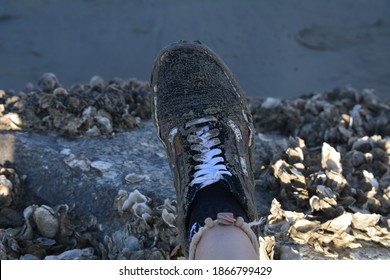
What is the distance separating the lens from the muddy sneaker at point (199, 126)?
6.64 feet

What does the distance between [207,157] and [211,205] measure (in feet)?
1.05

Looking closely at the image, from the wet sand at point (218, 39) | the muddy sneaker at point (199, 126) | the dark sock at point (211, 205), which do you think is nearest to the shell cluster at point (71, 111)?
the muddy sneaker at point (199, 126)

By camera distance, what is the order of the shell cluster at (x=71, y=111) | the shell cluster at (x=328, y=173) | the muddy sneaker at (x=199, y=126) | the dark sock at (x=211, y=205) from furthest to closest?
the shell cluster at (x=71, y=111), the shell cluster at (x=328, y=173), the muddy sneaker at (x=199, y=126), the dark sock at (x=211, y=205)

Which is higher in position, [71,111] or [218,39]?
[218,39]

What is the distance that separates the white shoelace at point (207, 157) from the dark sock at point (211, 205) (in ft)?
0.15

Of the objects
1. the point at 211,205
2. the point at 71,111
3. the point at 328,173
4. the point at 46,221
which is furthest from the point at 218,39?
the point at 211,205

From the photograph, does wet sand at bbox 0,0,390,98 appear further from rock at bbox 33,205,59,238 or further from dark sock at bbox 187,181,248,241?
dark sock at bbox 187,181,248,241

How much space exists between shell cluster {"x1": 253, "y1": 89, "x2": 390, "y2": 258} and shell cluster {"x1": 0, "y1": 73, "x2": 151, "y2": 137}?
0.80m

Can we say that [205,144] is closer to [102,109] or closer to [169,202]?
[169,202]

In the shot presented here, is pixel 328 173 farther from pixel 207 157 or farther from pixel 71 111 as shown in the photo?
pixel 71 111

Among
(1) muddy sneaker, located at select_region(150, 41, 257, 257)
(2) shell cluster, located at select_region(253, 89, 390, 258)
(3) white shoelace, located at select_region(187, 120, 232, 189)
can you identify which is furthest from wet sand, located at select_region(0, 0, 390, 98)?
(3) white shoelace, located at select_region(187, 120, 232, 189)

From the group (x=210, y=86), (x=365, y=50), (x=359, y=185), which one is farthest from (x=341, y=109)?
(x=365, y=50)

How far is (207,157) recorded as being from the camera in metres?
2.17

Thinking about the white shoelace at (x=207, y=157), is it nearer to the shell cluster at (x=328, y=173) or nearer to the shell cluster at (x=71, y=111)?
the shell cluster at (x=328, y=173)
